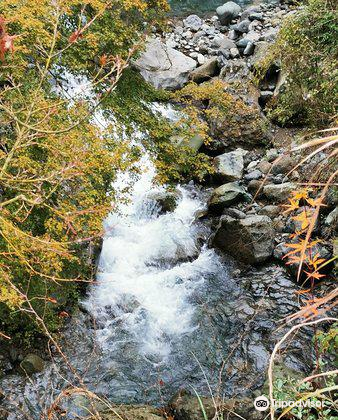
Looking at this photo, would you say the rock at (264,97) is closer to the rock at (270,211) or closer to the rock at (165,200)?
the rock at (270,211)

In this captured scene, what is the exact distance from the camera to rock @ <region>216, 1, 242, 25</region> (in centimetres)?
1666

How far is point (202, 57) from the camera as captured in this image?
47.2ft

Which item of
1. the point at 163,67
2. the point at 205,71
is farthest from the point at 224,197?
the point at 163,67

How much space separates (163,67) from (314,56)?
21.5ft

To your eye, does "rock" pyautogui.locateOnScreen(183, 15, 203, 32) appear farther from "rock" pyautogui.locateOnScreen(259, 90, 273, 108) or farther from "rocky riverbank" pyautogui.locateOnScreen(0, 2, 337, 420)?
"rock" pyautogui.locateOnScreen(259, 90, 273, 108)

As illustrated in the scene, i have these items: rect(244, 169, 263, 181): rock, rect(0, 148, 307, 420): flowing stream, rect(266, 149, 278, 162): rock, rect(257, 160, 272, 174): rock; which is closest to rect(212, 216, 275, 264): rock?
rect(0, 148, 307, 420): flowing stream

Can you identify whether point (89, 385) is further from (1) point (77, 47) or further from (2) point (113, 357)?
(1) point (77, 47)

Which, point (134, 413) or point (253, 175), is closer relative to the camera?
point (134, 413)

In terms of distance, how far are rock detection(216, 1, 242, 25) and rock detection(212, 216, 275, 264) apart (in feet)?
38.8

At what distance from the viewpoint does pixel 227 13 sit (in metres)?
16.7

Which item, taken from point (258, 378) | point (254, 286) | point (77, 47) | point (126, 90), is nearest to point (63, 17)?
point (77, 47)

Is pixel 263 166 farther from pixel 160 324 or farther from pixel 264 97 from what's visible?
pixel 160 324

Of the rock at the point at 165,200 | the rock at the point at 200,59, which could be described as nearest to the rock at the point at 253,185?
the rock at the point at 165,200

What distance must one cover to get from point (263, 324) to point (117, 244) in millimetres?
3165
